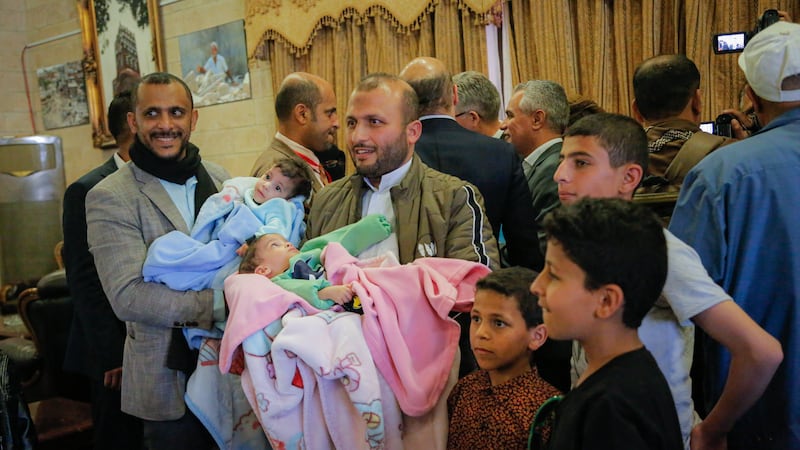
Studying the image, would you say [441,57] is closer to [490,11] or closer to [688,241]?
[490,11]

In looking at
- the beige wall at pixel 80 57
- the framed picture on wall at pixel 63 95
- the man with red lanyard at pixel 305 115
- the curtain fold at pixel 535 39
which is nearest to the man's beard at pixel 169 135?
the man with red lanyard at pixel 305 115

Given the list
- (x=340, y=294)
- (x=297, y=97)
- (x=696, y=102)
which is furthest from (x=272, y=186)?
(x=696, y=102)

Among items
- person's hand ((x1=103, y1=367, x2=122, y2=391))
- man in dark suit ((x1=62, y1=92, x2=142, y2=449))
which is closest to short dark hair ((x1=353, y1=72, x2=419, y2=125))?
man in dark suit ((x1=62, y1=92, x2=142, y2=449))

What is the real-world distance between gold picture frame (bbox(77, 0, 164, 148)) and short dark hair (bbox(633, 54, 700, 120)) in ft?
15.3

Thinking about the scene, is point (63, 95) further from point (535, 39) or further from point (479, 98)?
point (479, 98)

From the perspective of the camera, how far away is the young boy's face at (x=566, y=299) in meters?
1.37

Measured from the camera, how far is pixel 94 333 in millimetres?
2697

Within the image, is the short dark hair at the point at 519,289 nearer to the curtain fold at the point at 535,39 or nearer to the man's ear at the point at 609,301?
the man's ear at the point at 609,301

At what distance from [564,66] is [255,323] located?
2623mm

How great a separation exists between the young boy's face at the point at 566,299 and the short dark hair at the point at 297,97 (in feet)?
7.06

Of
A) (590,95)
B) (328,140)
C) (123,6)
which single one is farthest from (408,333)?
(123,6)

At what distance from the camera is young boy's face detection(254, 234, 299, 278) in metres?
2.20

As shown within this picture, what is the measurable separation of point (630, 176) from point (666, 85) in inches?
42.8

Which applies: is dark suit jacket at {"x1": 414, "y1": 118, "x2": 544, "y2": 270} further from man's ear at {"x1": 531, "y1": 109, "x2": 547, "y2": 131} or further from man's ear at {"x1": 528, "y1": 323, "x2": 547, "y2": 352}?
man's ear at {"x1": 528, "y1": 323, "x2": 547, "y2": 352}
